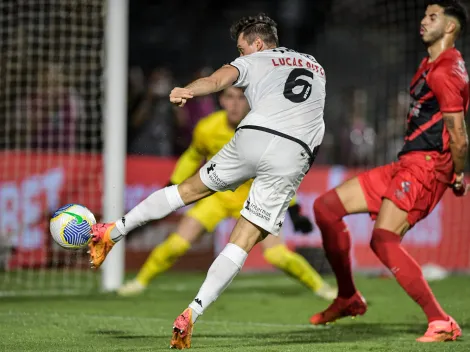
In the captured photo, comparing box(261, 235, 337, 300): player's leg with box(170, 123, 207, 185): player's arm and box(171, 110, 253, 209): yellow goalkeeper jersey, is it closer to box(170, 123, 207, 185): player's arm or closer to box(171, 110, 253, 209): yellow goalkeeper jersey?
box(171, 110, 253, 209): yellow goalkeeper jersey

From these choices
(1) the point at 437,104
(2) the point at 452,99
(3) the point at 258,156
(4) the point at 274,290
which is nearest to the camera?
(3) the point at 258,156

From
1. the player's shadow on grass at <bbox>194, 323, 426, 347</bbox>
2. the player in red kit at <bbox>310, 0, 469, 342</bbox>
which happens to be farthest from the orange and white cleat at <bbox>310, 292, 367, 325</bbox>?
the player in red kit at <bbox>310, 0, 469, 342</bbox>

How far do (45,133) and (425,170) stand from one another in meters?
6.11

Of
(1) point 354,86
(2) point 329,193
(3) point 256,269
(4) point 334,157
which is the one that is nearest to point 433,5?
(2) point 329,193

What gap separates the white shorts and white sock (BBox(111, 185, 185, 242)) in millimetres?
238

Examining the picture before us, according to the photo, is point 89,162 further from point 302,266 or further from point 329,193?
point 329,193

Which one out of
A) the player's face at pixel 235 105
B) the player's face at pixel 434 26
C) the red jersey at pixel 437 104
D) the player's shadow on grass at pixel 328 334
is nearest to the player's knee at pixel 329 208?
the red jersey at pixel 437 104

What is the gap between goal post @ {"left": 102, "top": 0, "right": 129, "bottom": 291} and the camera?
32.9ft

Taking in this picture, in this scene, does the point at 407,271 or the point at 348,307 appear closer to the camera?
the point at 407,271

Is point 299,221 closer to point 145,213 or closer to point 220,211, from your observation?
point 220,211

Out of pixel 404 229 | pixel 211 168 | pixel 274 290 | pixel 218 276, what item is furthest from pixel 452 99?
pixel 274 290

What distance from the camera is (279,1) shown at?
17.2 metres

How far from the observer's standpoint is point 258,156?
5.95 m

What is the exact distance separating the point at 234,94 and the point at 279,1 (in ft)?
27.9
